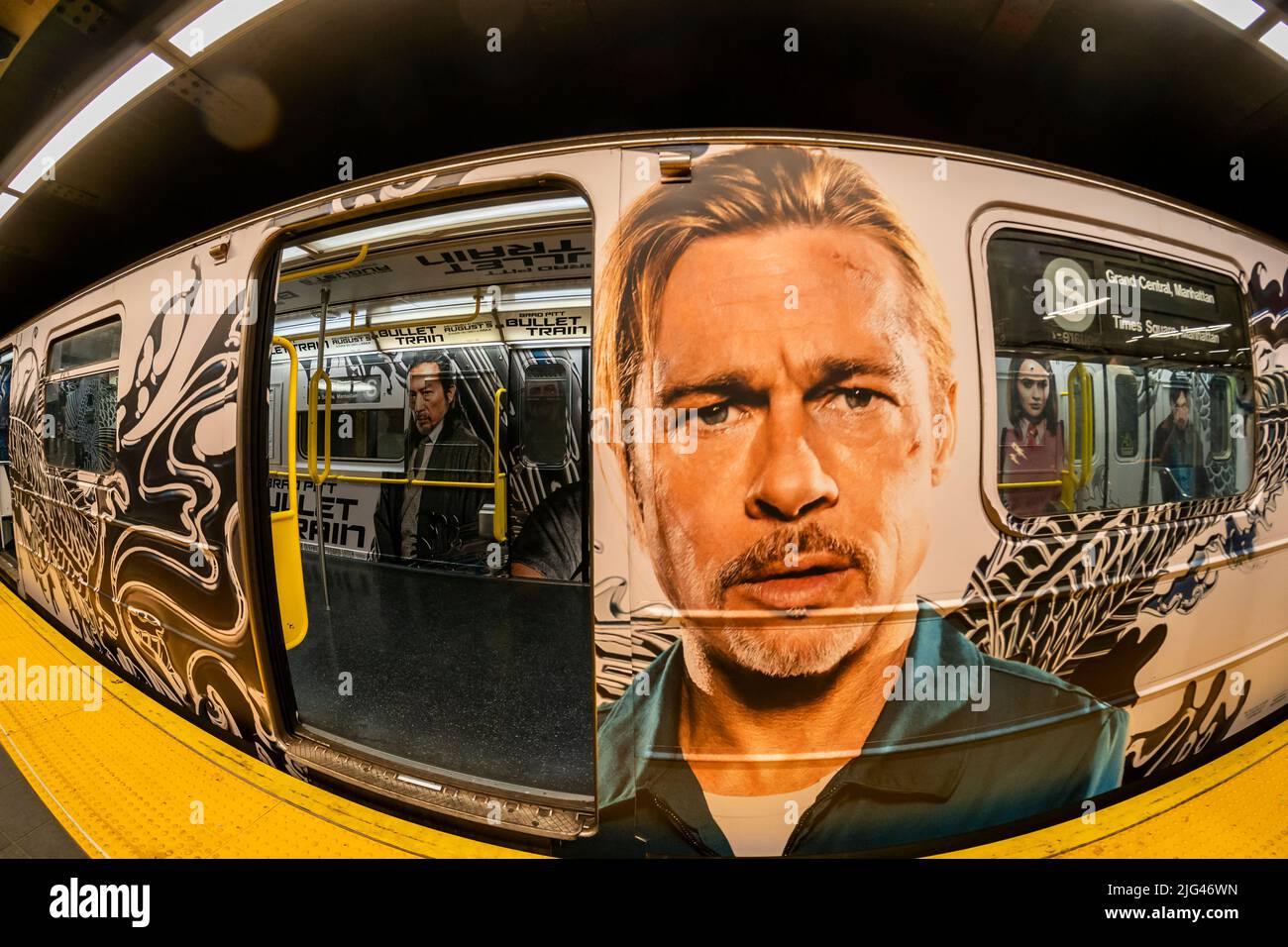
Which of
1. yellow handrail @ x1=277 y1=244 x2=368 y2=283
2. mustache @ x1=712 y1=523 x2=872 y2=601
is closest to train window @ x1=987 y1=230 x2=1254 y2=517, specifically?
mustache @ x1=712 y1=523 x2=872 y2=601

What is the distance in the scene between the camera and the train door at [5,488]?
4.31m

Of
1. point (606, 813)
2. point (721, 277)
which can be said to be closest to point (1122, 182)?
point (721, 277)

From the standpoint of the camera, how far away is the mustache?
1372mm

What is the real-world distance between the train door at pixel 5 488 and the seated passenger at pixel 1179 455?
8.86 metres

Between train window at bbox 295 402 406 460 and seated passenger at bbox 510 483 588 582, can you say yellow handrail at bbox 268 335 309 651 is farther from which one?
train window at bbox 295 402 406 460

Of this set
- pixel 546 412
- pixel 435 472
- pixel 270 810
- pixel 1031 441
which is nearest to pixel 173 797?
pixel 270 810

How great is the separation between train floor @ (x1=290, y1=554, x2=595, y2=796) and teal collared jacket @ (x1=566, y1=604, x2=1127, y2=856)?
0.27m

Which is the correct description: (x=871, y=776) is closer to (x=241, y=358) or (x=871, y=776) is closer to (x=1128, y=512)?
(x=1128, y=512)

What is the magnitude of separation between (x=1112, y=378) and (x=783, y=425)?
1636 mm

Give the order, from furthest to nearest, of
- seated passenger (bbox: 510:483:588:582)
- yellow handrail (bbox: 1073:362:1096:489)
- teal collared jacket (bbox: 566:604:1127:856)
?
seated passenger (bbox: 510:483:588:582) → yellow handrail (bbox: 1073:362:1096:489) → teal collared jacket (bbox: 566:604:1127:856)

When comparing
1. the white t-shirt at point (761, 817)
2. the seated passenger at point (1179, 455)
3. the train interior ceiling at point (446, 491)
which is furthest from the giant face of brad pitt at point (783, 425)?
the seated passenger at point (1179, 455)

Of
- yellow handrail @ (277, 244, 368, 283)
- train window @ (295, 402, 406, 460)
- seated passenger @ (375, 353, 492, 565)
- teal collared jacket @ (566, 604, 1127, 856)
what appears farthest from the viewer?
train window @ (295, 402, 406, 460)

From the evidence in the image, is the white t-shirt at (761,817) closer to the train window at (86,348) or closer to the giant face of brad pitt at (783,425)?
the giant face of brad pitt at (783,425)

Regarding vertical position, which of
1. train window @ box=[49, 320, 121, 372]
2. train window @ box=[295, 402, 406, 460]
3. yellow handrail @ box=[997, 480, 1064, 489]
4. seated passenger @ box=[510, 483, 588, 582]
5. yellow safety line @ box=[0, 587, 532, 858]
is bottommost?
yellow safety line @ box=[0, 587, 532, 858]
